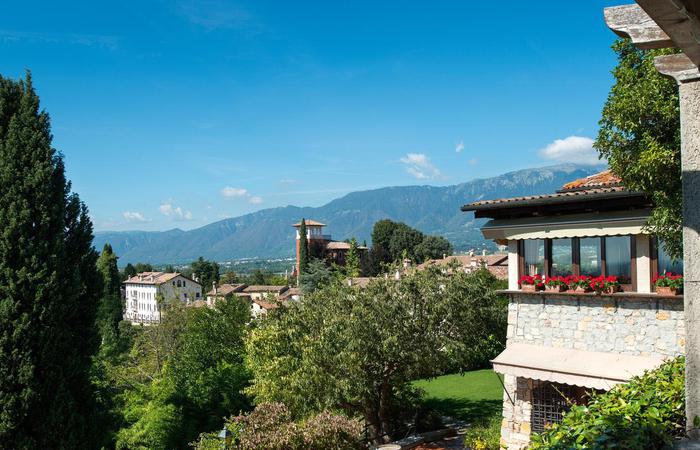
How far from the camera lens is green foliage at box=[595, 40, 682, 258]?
7.50 meters

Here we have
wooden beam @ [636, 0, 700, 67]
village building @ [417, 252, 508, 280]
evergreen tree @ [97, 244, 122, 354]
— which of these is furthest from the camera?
evergreen tree @ [97, 244, 122, 354]

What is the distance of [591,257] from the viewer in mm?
12070

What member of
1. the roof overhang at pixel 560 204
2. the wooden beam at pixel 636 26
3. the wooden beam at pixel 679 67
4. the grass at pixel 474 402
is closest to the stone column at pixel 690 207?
the wooden beam at pixel 679 67

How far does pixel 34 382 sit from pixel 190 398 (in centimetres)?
944

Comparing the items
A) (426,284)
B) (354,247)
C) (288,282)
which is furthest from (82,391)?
(288,282)

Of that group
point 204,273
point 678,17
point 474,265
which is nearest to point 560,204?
point 678,17

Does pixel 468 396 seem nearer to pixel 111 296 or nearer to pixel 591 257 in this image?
pixel 591 257

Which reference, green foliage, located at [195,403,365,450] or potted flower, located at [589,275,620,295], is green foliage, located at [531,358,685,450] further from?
green foliage, located at [195,403,365,450]

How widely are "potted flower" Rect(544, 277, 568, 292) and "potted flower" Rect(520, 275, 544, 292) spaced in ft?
0.42

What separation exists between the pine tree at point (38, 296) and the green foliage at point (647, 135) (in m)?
10.3

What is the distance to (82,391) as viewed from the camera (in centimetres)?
1211

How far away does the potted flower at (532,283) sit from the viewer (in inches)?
494

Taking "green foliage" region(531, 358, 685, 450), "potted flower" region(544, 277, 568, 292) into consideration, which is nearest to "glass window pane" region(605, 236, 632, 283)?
"potted flower" region(544, 277, 568, 292)

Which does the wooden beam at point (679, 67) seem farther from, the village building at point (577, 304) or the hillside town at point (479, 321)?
the village building at point (577, 304)
